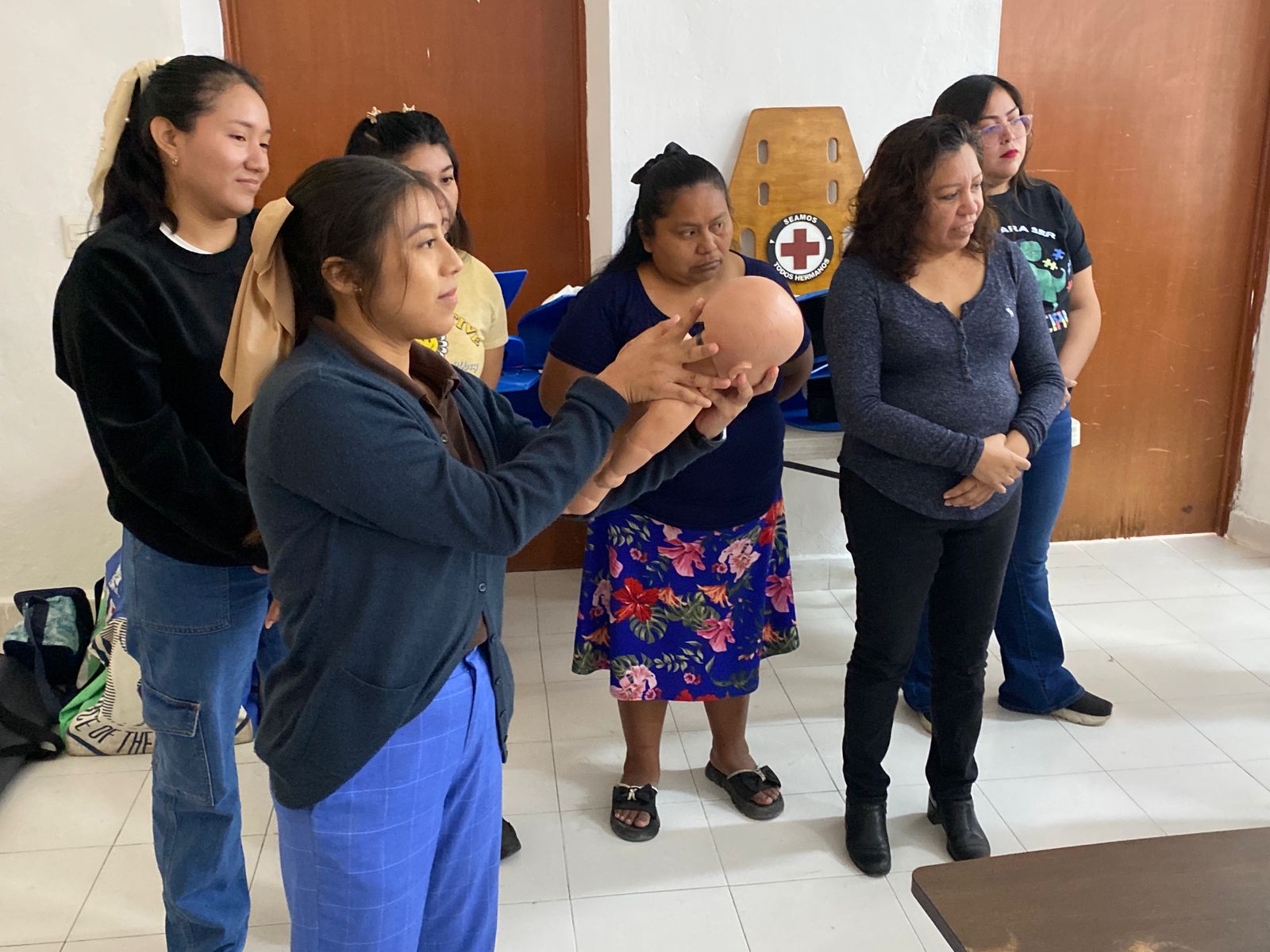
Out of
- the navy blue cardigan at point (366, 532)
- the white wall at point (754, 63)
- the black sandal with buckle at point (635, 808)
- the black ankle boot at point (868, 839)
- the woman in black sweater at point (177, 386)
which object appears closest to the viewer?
the navy blue cardigan at point (366, 532)

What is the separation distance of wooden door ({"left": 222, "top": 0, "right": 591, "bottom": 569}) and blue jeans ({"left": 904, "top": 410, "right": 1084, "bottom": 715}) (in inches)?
60.5

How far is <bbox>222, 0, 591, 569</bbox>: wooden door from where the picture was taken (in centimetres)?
A: 300

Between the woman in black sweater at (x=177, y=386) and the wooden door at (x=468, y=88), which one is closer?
the woman in black sweater at (x=177, y=386)

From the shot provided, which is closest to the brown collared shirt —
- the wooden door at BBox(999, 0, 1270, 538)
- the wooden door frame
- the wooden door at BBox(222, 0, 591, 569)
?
the wooden door at BBox(222, 0, 591, 569)

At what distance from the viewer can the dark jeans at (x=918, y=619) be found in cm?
189

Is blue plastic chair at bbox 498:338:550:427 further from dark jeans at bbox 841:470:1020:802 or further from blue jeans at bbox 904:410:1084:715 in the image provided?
blue jeans at bbox 904:410:1084:715

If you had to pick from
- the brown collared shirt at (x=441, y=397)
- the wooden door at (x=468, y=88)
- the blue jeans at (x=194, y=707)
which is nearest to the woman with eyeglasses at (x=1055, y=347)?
the wooden door at (x=468, y=88)

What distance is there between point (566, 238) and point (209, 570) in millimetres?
2007

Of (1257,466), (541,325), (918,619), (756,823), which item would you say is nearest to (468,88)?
(541,325)

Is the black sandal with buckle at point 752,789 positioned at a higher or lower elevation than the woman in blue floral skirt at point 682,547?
lower

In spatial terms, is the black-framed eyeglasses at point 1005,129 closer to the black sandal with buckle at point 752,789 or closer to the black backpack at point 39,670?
the black sandal with buckle at point 752,789

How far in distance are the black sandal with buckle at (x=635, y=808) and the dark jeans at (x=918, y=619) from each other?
40 centimetres

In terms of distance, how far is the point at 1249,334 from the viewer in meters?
3.53

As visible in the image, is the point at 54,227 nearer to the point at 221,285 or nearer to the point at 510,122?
the point at 510,122
